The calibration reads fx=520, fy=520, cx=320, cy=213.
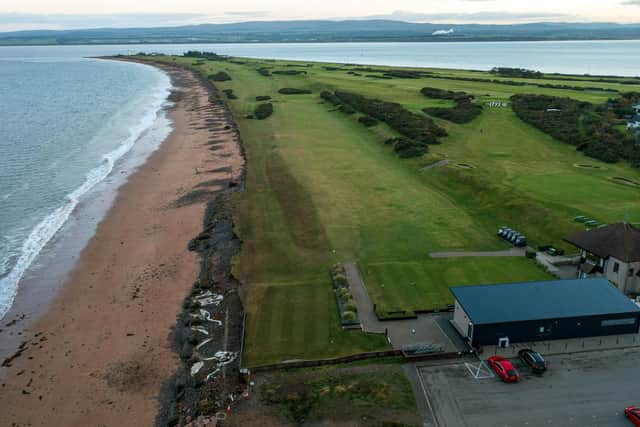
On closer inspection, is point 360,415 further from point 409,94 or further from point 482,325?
point 409,94

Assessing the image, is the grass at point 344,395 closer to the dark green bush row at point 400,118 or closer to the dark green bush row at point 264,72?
the dark green bush row at point 400,118

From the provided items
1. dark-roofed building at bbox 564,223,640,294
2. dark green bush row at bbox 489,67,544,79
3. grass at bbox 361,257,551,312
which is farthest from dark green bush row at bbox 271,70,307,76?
dark-roofed building at bbox 564,223,640,294

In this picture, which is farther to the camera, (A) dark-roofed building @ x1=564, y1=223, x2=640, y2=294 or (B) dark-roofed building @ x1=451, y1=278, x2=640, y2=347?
(A) dark-roofed building @ x1=564, y1=223, x2=640, y2=294

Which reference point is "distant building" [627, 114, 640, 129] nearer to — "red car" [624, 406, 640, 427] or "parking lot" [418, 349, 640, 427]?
"parking lot" [418, 349, 640, 427]

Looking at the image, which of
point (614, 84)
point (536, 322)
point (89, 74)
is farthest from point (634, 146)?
point (89, 74)

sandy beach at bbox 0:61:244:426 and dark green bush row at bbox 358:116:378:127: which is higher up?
dark green bush row at bbox 358:116:378:127

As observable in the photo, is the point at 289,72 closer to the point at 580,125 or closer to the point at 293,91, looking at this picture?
the point at 293,91
